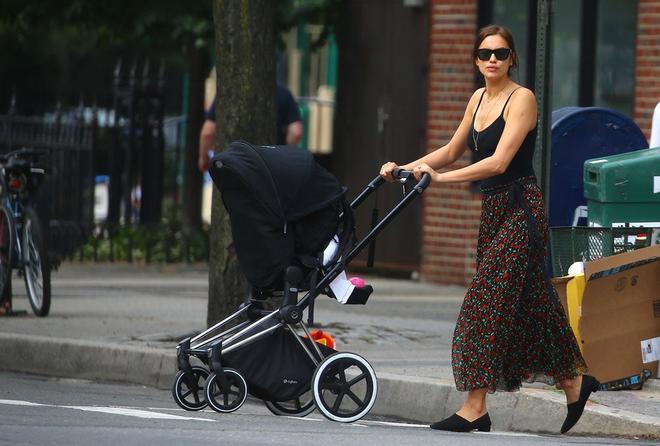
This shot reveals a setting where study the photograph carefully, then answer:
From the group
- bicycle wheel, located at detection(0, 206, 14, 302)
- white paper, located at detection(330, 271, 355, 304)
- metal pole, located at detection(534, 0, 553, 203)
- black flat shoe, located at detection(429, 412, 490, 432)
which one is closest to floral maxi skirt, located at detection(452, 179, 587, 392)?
black flat shoe, located at detection(429, 412, 490, 432)

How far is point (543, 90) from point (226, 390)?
2461 mm

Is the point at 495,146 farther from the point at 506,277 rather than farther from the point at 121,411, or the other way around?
the point at 121,411

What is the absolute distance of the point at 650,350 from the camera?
8.65 meters

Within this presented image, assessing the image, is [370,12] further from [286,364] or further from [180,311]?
→ [286,364]

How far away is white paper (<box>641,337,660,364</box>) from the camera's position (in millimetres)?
8609

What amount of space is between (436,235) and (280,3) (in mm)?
2526

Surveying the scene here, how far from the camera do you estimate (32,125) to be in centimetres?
1692

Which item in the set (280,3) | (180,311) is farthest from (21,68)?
(180,311)

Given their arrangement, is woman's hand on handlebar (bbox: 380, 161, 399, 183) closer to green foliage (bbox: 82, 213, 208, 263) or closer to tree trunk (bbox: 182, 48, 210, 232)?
green foliage (bbox: 82, 213, 208, 263)

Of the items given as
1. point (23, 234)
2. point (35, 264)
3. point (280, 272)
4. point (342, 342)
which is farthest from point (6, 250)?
point (280, 272)

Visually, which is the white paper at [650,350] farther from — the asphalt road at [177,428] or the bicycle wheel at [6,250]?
the bicycle wheel at [6,250]

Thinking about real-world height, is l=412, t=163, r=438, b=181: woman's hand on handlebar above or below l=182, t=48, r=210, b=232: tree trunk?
below

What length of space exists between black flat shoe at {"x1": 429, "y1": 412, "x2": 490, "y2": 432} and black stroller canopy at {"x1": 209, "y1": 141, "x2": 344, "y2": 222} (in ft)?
3.42

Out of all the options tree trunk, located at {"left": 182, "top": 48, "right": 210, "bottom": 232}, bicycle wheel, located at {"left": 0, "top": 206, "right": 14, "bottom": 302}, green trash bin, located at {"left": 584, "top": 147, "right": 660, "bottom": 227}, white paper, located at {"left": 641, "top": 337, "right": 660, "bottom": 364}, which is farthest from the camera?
tree trunk, located at {"left": 182, "top": 48, "right": 210, "bottom": 232}
